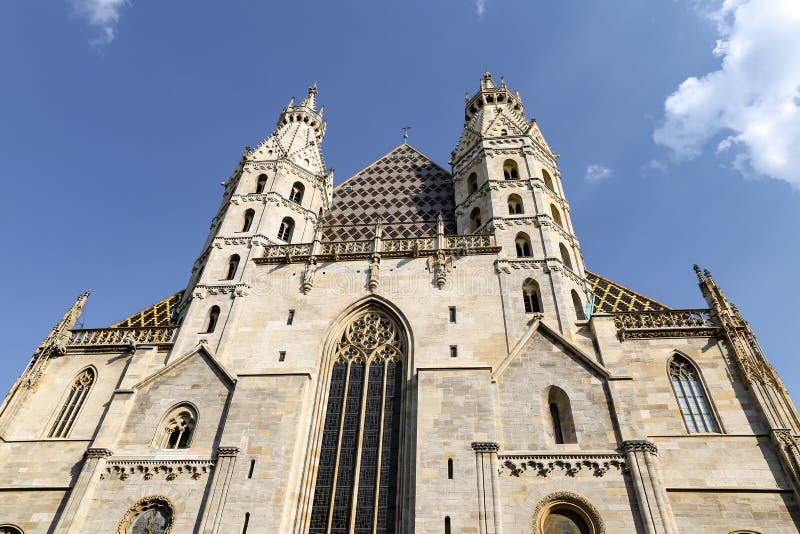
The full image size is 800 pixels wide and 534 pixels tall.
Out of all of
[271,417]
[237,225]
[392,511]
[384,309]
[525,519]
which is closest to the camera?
[525,519]

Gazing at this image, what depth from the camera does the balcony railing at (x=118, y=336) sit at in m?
19.0

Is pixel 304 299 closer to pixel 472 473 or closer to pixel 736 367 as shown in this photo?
pixel 472 473

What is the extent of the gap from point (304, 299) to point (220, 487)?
6.71 metres

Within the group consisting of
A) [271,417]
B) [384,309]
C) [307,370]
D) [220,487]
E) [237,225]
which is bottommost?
[220,487]

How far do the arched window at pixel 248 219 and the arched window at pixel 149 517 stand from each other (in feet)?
35.4

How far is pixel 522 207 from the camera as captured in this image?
22016 mm

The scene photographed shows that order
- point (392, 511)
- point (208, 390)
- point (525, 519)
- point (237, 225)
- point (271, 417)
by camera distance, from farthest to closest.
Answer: point (237, 225), point (208, 390), point (271, 417), point (392, 511), point (525, 519)

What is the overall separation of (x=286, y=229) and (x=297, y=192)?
2.37 m

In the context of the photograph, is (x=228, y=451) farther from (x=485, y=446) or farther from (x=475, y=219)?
(x=475, y=219)

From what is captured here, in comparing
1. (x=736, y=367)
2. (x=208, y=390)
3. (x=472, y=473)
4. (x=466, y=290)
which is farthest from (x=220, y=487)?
(x=736, y=367)

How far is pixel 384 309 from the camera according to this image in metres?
18.9

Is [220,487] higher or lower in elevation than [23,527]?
higher

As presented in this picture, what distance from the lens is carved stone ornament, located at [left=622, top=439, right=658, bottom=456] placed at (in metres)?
14.1

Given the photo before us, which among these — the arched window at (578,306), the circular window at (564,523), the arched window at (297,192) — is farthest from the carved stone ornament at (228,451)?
the arched window at (297,192)
